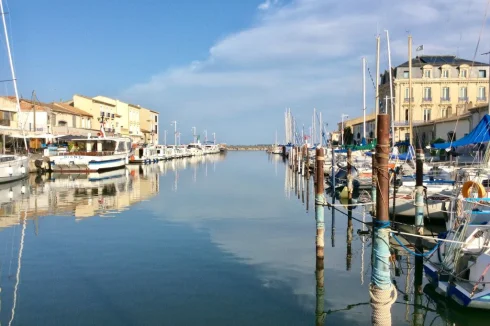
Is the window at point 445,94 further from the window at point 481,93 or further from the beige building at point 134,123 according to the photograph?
the beige building at point 134,123

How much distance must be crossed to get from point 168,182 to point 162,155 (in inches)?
1829

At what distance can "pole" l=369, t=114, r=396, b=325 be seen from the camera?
8.32 m

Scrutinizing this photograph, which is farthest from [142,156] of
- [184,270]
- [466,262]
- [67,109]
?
[466,262]

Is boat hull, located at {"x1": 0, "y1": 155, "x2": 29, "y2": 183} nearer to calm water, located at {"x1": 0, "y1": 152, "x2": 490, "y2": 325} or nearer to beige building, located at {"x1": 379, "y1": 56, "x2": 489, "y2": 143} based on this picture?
calm water, located at {"x1": 0, "y1": 152, "x2": 490, "y2": 325}

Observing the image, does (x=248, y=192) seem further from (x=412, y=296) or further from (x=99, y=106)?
(x=99, y=106)

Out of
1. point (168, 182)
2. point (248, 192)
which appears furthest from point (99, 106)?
point (248, 192)

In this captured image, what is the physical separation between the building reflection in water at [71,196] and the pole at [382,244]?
18.4 m

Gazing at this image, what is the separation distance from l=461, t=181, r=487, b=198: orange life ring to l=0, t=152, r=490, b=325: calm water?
292cm

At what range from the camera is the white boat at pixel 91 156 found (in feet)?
168

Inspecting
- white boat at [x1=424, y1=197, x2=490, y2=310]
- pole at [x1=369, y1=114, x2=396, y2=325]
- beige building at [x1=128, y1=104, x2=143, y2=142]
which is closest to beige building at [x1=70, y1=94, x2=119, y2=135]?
beige building at [x1=128, y1=104, x2=143, y2=142]

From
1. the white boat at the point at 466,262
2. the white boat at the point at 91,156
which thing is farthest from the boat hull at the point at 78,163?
the white boat at the point at 466,262

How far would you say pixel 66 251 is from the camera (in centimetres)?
1764

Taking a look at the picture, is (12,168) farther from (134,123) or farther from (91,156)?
(134,123)

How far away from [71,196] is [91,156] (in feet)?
63.2
